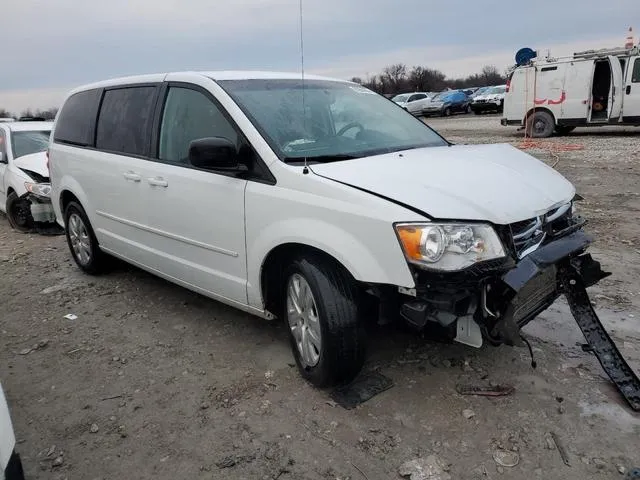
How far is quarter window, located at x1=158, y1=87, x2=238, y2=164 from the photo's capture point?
3.52m

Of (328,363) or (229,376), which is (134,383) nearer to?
(229,376)

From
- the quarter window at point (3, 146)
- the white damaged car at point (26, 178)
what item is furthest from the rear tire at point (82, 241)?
the quarter window at point (3, 146)

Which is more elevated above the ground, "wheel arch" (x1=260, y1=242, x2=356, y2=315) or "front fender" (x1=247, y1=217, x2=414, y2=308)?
"front fender" (x1=247, y1=217, x2=414, y2=308)

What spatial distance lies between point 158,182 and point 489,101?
29593mm

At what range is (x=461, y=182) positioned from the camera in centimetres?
282

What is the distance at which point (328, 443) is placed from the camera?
2.69 metres

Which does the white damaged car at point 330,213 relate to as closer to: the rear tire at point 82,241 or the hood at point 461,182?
the hood at point 461,182

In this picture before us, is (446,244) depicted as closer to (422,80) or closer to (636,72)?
(636,72)

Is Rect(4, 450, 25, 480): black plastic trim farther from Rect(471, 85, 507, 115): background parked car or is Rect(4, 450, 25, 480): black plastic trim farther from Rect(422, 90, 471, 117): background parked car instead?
Rect(422, 90, 471, 117): background parked car

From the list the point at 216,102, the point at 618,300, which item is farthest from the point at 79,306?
the point at 618,300

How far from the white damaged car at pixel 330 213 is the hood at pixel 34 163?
3666 mm

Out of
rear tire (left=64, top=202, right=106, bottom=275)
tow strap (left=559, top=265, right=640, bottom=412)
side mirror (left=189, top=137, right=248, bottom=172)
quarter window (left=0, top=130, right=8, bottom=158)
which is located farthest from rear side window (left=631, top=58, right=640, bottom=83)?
side mirror (left=189, top=137, right=248, bottom=172)

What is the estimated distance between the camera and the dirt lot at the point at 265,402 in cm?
258

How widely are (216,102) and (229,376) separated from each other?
5.60ft
